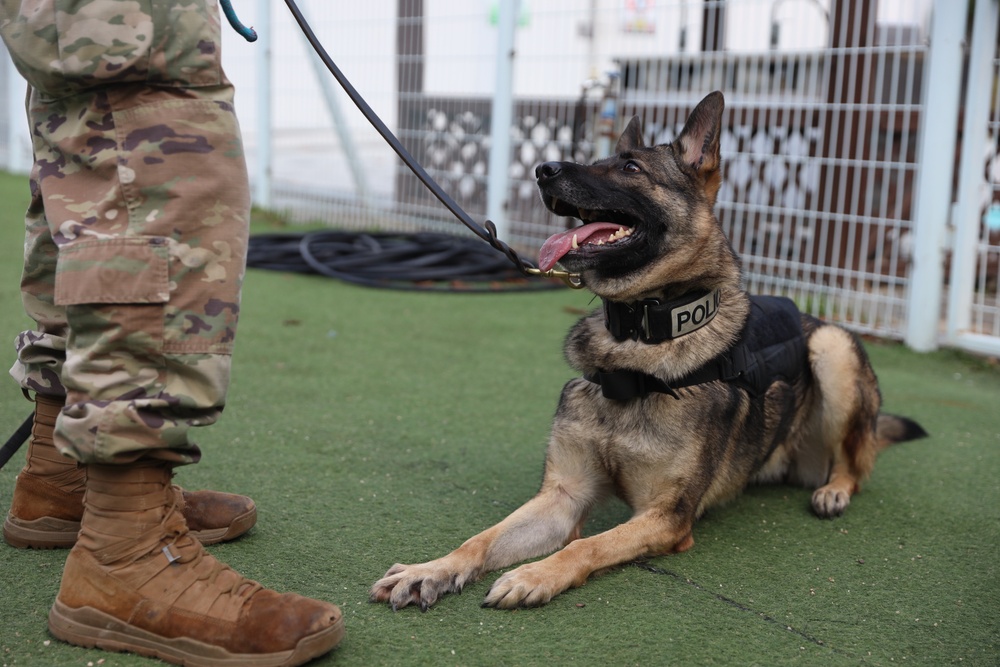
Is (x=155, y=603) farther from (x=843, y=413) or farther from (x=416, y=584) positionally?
(x=843, y=413)

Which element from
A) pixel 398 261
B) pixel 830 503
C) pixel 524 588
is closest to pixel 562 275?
pixel 524 588

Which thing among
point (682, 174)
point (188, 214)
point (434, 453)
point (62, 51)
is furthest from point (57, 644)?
point (682, 174)

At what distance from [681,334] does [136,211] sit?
54.8 inches

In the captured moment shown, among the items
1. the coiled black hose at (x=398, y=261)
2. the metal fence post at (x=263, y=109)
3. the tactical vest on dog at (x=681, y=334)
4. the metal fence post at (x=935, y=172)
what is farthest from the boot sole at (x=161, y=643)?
the metal fence post at (x=263, y=109)

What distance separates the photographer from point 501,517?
268cm

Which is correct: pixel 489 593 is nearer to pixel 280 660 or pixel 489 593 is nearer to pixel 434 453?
pixel 280 660

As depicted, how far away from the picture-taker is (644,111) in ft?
21.4

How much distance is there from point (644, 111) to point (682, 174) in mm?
4083

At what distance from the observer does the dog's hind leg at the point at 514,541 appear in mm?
2107

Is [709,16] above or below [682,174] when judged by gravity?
above

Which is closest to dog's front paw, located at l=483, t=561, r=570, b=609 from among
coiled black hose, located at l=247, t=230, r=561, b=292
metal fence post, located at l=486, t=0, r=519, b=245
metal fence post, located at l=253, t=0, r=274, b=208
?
coiled black hose, located at l=247, t=230, r=561, b=292

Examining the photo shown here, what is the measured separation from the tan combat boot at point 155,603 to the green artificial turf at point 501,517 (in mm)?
63

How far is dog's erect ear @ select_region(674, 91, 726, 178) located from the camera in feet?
8.28

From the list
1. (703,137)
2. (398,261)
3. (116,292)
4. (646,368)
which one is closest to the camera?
(116,292)
